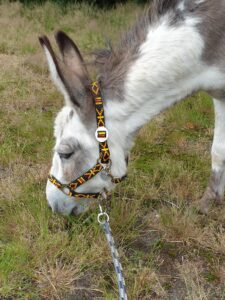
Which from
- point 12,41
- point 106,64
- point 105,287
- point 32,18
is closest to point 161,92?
point 106,64

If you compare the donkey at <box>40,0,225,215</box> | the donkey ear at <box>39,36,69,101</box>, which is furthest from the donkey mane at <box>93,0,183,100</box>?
the donkey ear at <box>39,36,69,101</box>

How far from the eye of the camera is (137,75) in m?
1.99

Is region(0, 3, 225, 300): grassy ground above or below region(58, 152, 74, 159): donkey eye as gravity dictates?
below

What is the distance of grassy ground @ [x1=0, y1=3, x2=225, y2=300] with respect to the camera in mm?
2113

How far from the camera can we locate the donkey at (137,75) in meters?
1.99

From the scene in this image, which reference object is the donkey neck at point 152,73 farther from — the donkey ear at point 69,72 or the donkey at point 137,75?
the donkey ear at point 69,72

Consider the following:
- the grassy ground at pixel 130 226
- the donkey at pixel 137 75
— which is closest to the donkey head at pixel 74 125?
the donkey at pixel 137 75

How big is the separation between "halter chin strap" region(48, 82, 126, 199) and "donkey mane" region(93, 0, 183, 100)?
0.07 metres

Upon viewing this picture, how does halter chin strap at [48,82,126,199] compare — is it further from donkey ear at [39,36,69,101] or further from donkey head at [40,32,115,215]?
donkey ear at [39,36,69,101]

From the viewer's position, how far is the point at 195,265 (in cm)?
228

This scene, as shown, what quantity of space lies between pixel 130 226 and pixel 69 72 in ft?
3.74

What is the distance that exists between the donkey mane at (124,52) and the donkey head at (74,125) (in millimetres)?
118

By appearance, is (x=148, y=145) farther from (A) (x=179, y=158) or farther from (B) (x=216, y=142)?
(B) (x=216, y=142)

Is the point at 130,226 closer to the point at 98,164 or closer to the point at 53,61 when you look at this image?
the point at 98,164
